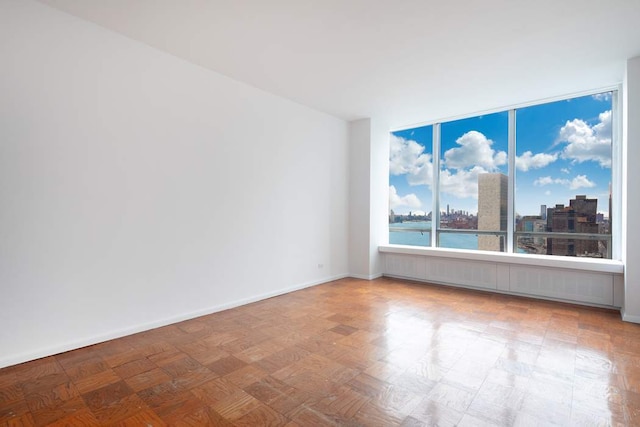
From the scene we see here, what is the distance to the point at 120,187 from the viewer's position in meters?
3.02

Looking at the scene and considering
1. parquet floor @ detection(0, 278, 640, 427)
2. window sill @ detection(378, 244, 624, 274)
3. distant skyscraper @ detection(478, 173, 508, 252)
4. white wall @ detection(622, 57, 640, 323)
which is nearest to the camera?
parquet floor @ detection(0, 278, 640, 427)

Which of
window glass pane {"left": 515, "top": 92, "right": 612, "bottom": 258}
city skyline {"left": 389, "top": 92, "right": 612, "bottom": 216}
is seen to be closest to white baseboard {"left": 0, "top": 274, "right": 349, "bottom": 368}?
city skyline {"left": 389, "top": 92, "right": 612, "bottom": 216}

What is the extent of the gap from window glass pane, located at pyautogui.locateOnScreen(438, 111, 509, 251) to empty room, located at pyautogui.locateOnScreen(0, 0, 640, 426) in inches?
1.6

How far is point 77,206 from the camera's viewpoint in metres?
2.77

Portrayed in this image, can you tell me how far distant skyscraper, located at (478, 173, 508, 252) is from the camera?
16.5 ft

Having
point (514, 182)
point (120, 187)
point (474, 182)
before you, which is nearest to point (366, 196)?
point (474, 182)

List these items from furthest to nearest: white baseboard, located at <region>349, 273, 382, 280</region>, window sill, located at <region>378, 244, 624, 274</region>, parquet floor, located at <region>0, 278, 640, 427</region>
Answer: white baseboard, located at <region>349, 273, 382, 280</region>
window sill, located at <region>378, 244, 624, 274</region>
parquet floor, located at <region>0, 278, 640, 427</region>

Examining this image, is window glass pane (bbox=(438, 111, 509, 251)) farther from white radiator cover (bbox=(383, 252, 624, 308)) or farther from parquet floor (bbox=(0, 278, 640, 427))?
parquet floor (bbox=(0, 278, 640, 427))

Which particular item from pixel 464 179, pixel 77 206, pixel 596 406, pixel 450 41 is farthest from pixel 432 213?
pixel 77 206

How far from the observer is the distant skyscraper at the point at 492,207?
16.5ft

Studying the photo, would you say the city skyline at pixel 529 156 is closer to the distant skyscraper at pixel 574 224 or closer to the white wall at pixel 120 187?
the distant skyscraper at pixel 574 224

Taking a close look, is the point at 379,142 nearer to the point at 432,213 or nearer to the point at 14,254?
the point at 432,213

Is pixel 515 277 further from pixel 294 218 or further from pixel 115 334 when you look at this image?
pixel 115 334

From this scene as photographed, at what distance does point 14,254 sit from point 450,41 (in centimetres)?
417
